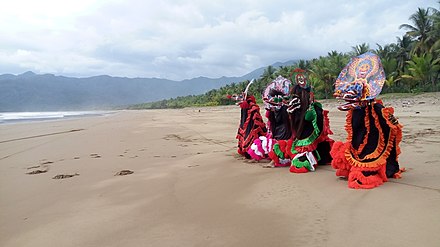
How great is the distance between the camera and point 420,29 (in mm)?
37844

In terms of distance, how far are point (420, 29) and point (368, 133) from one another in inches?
1619

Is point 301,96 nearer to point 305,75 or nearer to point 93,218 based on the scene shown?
point 305,75

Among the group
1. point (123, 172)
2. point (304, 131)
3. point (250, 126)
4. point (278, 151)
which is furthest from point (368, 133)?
point (123, 172)

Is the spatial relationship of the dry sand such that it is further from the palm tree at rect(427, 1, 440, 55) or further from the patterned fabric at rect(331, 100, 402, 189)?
the palm tree at rect(427, 1, 440, 55)

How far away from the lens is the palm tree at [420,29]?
36531 mm

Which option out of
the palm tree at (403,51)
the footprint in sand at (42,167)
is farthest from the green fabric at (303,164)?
the palm tree at (403,51)

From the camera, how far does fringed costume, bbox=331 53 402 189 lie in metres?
4.51

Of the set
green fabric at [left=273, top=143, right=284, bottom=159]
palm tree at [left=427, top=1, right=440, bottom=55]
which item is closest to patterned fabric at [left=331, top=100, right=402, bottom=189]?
green fabric at [left=273, top=143, right=284, bottom=159]

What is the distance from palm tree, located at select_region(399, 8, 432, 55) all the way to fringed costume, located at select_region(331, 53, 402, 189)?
38450mm

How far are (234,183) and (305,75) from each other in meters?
2.66

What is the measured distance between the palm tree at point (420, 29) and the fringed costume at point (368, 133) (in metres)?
38.5

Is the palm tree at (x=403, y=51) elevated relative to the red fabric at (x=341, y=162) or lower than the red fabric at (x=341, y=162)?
elevated

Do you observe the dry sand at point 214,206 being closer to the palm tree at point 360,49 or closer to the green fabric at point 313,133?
the green fabric at point 313,133

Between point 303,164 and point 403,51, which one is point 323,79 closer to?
point 403,51
